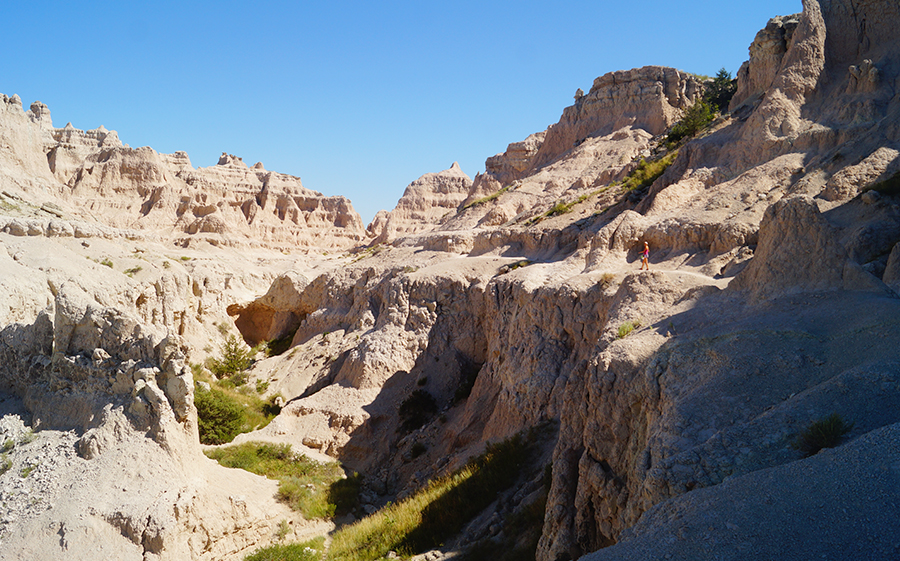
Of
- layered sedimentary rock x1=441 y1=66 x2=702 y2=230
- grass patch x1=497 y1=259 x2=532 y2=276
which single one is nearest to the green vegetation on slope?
grass patch x1=497 y1=259 x2=532 y2=276

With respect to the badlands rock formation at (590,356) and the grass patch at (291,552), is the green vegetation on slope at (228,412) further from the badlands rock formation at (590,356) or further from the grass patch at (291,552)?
the grass patch at (291,552)

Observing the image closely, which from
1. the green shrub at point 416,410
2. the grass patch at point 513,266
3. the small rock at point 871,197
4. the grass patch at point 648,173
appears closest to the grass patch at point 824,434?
the small rock at point 871,197

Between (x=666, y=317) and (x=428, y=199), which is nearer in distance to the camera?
(x=666, y=317)

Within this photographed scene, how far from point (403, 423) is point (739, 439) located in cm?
1579

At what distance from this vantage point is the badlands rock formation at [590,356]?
20.5 ft

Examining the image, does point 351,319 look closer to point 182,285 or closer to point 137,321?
point 182,285

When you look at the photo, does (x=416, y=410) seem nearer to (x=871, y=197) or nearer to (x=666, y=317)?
(x=666, y=317)

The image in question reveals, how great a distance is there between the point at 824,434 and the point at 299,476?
1533 centimetres

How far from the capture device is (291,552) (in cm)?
1296

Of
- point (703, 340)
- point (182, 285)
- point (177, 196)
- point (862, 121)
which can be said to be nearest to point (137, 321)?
point (703, 340)

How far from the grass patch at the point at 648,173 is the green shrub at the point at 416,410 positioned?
1384cm

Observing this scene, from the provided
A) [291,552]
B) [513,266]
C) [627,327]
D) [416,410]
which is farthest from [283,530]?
[513,266]

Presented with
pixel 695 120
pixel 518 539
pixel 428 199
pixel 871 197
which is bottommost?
pixel 518 539

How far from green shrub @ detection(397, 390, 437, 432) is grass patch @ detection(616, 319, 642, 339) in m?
10.7
